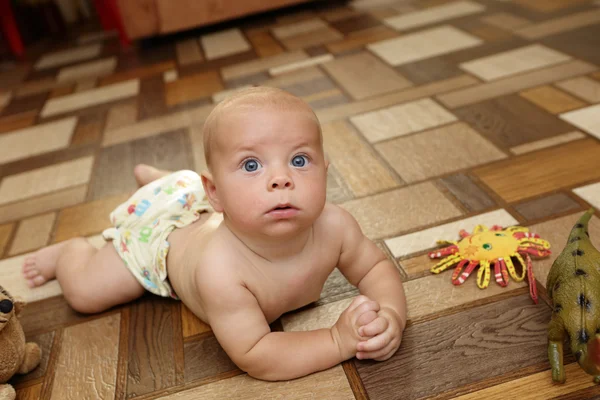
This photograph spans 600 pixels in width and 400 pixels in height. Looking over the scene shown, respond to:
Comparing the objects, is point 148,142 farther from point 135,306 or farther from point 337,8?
point 337,8

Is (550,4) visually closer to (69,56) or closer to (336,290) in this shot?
(336,290)

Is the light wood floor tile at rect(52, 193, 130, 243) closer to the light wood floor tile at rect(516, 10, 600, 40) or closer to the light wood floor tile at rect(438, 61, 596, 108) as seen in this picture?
the light wood floor tile at rect(438, 61, 596, 108)

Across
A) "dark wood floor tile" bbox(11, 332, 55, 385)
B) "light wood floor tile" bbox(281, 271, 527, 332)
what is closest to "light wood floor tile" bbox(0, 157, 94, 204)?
"dark wood floor tile" bbox(11, 332, 55, 385)

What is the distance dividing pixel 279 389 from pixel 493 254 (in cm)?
35

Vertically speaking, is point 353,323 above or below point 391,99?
above

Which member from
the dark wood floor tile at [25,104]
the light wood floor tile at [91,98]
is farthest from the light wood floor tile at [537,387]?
the dark wood floor tile at [25,104]

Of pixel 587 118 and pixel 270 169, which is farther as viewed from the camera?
pixel 587 118

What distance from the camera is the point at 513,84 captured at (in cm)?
141

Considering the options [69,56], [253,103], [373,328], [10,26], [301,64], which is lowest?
[69,56]

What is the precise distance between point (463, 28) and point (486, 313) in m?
1.42

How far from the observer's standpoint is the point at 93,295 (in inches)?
33.0

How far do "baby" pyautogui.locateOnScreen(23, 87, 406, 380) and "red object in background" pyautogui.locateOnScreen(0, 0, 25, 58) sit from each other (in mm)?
2378

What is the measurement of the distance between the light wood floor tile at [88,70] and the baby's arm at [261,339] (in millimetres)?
1781

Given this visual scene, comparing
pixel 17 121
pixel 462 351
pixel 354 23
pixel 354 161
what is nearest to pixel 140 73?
pixel 17 121
